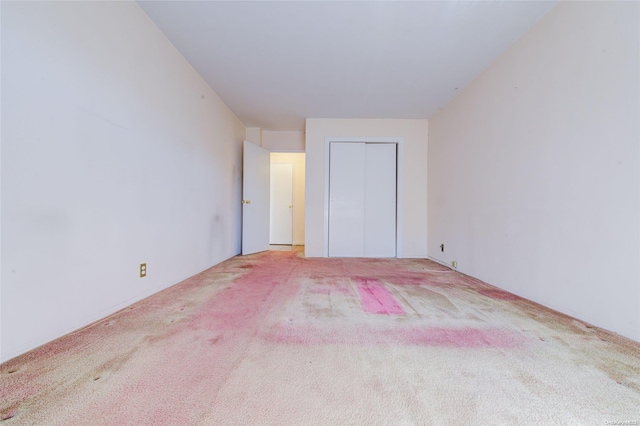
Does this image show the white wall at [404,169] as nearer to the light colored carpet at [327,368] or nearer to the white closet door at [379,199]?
the white closet door at [379,199]

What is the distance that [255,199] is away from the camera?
14.5 feet

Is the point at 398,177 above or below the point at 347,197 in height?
above

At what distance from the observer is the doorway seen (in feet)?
19.1

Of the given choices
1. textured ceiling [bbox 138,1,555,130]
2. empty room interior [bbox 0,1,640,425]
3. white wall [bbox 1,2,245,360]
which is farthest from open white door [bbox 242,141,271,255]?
white wall [bbox 1,2,245,360]

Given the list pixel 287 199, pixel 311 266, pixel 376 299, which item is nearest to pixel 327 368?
pixel 376 299

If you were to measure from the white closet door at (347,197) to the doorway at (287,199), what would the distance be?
173 centimetres

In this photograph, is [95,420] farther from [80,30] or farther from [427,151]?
[427,151]

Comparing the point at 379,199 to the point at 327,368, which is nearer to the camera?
the point at 327,368

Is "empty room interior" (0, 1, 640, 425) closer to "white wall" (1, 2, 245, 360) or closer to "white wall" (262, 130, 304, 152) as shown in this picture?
"white wall" (1, 2, 245, 360)

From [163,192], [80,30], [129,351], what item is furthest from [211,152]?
[129,351]

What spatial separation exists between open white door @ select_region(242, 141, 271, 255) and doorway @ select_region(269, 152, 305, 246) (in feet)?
3.64

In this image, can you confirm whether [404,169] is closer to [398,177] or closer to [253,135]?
[398,177]

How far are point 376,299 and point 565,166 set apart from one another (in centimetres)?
169

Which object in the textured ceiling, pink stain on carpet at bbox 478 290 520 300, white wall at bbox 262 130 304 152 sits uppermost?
the textured ceiling
